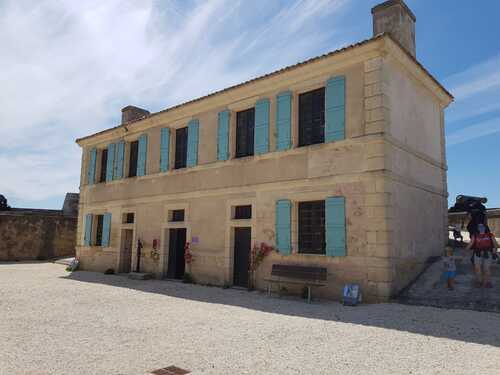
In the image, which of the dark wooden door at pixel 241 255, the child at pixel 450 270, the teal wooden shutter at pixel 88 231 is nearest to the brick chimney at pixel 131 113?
the teal wooden shutter at pixel 88 231

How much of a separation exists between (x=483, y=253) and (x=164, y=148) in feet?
32.3

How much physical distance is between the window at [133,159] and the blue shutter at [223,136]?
4918 millimetres

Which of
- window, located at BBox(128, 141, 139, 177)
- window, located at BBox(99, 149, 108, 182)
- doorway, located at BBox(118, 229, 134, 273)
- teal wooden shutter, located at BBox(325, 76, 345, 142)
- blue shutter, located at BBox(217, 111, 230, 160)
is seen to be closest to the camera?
teal wooden shutter, located at BBox(325, 76, 345, 142)

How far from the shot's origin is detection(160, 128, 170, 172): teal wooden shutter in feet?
44.3

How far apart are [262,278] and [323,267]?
6.15ft

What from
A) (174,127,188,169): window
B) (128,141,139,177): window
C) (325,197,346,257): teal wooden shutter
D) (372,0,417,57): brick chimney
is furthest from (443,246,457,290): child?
(128,141,139,177): window

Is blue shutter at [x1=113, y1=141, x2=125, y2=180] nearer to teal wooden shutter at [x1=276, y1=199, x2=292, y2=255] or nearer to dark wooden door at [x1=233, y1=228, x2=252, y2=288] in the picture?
dark wooden door at [x1=233, y1=228, x2=252, y2=288]

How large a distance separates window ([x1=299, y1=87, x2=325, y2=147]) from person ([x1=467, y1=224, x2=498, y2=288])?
3.92 metres

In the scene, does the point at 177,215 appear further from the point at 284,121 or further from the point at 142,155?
the point at 284,121

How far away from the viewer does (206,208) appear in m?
11.9

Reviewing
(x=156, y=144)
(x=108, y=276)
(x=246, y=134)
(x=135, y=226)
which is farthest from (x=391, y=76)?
(x=108, y=276)

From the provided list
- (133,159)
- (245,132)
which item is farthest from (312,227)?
(133,159)

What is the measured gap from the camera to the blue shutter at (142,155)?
47.1ft

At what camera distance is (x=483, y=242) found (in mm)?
7973
